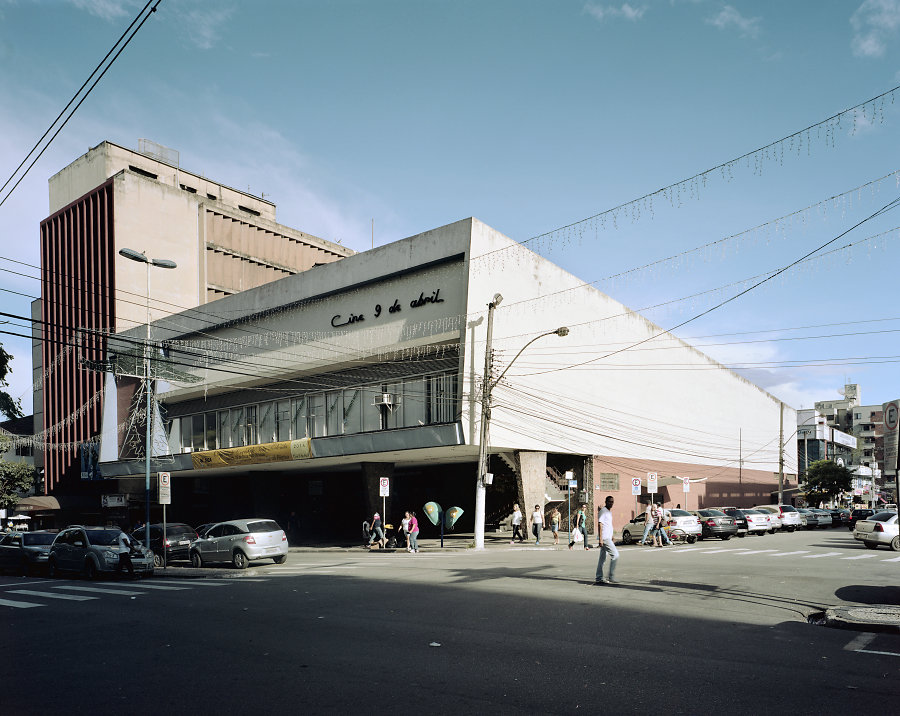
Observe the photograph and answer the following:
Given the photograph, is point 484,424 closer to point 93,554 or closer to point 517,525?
point 517,525

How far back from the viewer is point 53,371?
205 feet

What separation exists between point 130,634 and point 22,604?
21.3 ft

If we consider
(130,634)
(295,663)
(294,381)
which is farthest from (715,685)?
(294,381)

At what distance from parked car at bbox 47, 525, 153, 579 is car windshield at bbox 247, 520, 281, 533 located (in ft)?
11.1

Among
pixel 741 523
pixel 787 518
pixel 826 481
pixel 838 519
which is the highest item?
pixel 741 523

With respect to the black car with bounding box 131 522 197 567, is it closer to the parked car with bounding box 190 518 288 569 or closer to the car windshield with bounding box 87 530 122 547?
the parked car with bounding box 190 518 288 569

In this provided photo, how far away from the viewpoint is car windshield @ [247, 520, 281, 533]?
80.7 feet

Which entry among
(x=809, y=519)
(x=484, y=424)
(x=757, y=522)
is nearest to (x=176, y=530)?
(x=484, y=424)

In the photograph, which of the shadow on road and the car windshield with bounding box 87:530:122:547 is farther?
the car windshield with bounding box 87:530:122:547

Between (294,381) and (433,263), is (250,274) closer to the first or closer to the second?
(294,381)

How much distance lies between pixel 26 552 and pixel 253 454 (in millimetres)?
16379

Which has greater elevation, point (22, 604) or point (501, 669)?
point (501, 669)

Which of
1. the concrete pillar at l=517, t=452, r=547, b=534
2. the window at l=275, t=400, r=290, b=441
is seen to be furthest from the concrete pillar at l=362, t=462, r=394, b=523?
the concrete pillar at l=517, t=452, r=547, b=534

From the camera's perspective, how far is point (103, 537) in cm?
2208
